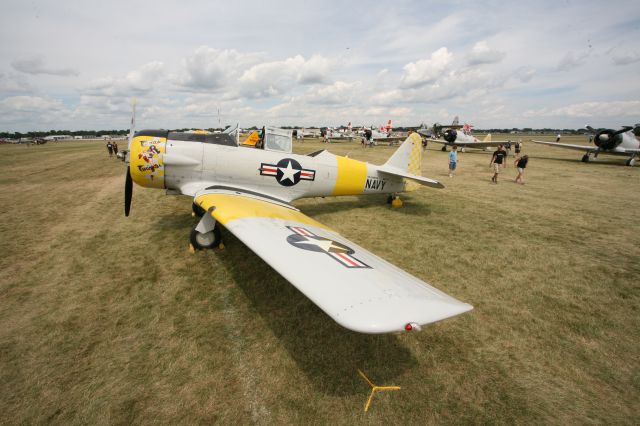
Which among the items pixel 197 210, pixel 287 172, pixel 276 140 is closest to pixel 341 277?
pixel 287 172

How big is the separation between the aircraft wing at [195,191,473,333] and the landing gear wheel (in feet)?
3.96

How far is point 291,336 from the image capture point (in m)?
3.40

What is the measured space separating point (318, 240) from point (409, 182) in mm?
6266

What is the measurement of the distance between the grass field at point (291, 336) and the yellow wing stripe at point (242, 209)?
3.52ft

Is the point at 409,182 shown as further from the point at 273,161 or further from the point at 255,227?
the point at 255,227

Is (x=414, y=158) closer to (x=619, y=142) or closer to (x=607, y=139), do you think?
(x=607, y=139)

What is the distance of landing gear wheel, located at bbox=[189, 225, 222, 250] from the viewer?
5484mm

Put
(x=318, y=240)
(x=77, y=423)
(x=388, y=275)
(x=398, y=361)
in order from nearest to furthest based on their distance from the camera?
(x=77, y=423) < (x=388, y=275) < (x=398, y=361) < (x=318, y=240)

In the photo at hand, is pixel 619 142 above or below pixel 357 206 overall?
above

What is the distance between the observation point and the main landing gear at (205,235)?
5.44 meters

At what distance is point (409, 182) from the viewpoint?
29.4 feet

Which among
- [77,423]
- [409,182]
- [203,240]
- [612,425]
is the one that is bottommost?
[77,423]

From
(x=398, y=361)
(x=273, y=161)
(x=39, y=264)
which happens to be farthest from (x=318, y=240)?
(x=39, y=264)

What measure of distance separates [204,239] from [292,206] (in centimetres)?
203
